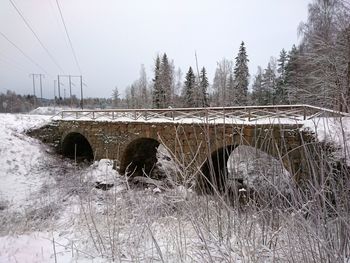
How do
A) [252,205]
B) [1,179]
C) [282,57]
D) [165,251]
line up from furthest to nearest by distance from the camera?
Result: [282,57] < [1,179] < [165,251] < [252,205]

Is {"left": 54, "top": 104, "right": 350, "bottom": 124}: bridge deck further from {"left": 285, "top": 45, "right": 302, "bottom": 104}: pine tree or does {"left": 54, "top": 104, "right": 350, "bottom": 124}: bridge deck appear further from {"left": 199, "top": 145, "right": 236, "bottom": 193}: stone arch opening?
{"left": 199, "top": 145, "right": 236, "bottom": 193}: stone arch opening

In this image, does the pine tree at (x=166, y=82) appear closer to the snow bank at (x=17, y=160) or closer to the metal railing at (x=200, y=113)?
the metal railing at (x=200, y=113)

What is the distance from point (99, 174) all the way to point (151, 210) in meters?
11.4

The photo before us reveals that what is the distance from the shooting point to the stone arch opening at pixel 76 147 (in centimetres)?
1897

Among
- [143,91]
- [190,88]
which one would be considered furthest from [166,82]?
[143,91]

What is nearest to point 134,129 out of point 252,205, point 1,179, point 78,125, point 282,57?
point 78,125

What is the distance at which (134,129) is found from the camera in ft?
46.0

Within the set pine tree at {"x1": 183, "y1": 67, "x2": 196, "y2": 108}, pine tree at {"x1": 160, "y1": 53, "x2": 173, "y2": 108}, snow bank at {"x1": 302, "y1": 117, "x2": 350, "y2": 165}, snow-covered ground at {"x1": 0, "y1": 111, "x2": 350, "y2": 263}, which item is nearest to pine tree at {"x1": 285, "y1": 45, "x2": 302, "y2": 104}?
pine tree at {"x1": 183, "y1": 67, "x2": 196, "y2": 108}

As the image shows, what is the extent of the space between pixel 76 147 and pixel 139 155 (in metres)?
5.99

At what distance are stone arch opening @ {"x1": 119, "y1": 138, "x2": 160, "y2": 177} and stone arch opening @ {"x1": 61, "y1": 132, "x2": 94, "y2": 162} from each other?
14.1 feet

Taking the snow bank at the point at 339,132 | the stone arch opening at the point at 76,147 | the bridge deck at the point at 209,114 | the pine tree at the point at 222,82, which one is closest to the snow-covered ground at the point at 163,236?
the snow bank at the point at 339,132

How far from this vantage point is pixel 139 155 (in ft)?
52.8

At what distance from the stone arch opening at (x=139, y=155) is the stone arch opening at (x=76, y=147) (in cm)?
431

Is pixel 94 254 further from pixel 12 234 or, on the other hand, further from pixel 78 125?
pixel 78 125
